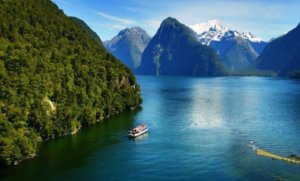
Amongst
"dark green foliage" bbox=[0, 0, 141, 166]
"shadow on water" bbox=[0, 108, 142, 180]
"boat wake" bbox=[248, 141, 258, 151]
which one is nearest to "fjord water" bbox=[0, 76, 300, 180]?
"shadow on water" bbox=[0, 108, 142, 180]

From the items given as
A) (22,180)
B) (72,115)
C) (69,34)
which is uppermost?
(69,34)

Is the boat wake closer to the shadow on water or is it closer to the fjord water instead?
the fjord water

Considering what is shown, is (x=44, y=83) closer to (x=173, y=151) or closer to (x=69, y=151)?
(x=69, y=151)

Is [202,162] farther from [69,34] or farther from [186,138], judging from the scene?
[69,34]

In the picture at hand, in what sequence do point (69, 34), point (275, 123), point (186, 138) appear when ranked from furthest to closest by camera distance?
point (69, 34) → point (275, 123) → point (186, 138)

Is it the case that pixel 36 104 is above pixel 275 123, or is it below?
above

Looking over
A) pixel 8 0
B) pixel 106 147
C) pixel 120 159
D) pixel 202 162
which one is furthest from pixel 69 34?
pixel 202 162
